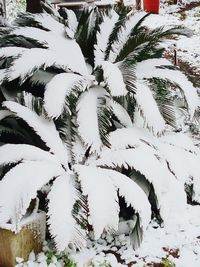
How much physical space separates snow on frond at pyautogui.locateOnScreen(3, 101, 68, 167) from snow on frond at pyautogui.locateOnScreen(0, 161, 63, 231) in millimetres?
192

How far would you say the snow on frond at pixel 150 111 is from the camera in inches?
117

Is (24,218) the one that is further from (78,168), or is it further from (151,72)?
(151,72)

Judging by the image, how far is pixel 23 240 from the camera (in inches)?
96.7

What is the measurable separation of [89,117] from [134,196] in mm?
662

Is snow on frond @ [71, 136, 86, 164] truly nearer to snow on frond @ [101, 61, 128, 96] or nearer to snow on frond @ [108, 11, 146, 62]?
snow on frond @ [101, 61, 128, 96]

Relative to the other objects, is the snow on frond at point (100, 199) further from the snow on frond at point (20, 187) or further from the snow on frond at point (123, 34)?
the snow on frond at point (123, 34)

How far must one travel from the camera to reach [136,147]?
2.90m

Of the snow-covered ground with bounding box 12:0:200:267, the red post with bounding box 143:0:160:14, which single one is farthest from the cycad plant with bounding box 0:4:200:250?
the red post with bounding box 143:0:160:14

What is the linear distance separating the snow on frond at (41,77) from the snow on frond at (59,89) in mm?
213

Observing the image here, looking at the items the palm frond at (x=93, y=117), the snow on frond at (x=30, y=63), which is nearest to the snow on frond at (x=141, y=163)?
the palm frond at (x=93, y=117)

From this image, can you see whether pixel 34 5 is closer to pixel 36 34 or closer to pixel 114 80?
pixel 36 34

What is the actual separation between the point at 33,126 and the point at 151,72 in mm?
1055

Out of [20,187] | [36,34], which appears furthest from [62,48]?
[20,187]

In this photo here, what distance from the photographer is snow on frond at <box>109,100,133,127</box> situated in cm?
313
